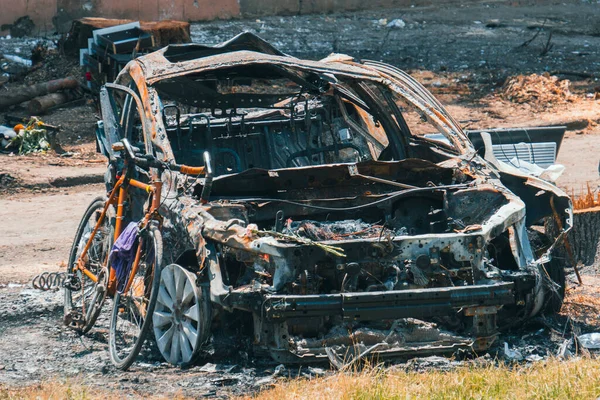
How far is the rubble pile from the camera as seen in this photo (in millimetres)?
18031

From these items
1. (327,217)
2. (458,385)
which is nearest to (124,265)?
(327,217)

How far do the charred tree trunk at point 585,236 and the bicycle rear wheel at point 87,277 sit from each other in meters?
3.83

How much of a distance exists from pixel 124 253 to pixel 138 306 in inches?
14.8

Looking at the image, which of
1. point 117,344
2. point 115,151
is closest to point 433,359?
point 117,344

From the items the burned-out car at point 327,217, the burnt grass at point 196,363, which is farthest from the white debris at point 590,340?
the burned-out car at point 327,217

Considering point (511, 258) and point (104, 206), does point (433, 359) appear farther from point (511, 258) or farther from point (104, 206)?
point (104, 206)

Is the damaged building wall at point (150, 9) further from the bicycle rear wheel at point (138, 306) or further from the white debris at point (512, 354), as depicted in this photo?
the white debris at point (512, 354)

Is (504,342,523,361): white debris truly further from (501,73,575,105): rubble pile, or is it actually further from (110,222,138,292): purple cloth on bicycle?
(501,73,575,105): rubble pile

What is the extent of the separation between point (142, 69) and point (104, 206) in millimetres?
1162

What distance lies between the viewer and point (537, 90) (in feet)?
60.2

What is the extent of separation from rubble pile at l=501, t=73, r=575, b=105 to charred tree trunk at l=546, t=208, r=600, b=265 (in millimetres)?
8816

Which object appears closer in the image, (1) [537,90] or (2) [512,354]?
(2) [512,354]

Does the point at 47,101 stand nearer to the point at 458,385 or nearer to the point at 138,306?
the point at 138,306

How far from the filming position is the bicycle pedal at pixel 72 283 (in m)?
8.09
